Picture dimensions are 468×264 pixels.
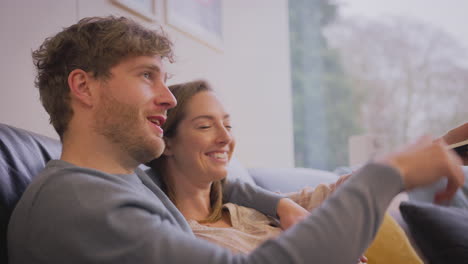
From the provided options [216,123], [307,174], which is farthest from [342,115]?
[216,123]

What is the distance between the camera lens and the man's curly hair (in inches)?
36.2

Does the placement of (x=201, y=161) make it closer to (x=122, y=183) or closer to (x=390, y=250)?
(x=122, y=183)

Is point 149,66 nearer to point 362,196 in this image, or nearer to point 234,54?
point 362,196

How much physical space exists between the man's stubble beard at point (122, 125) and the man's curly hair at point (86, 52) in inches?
2.9

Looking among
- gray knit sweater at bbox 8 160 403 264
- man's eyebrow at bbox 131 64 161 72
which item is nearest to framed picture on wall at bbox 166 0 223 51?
man's eyebrow at bbox 131 64 161 72

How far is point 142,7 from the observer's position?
5.99ft

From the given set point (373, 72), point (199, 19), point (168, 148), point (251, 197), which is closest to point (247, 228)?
point (251, 197)

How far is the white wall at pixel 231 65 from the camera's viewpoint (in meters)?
1.28

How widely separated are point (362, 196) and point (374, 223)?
0.05 metres

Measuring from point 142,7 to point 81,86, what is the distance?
3.36 feet

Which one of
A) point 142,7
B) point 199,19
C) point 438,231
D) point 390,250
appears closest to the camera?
point 390,250

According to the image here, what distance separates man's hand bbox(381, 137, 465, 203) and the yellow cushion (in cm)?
87

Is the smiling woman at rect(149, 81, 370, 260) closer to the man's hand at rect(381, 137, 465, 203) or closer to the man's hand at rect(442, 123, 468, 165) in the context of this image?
the man's hand at rect(442, 123, 468, 165)

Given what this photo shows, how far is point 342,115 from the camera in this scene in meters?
4.16
